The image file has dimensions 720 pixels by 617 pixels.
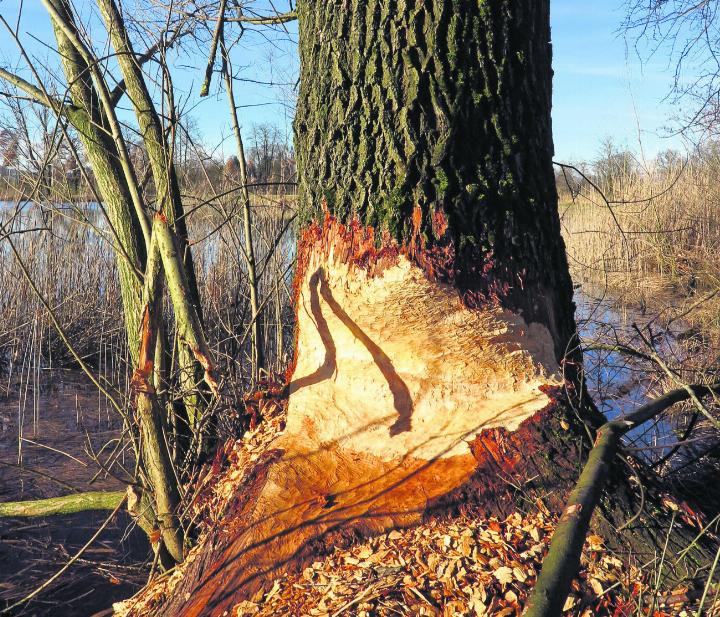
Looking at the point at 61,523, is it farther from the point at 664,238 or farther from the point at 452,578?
the point at 664,238

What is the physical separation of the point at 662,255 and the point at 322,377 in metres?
7.15

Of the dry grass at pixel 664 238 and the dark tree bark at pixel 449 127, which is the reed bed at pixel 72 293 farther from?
the dry grass at pixel 664 238

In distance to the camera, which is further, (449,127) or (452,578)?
(449,127)

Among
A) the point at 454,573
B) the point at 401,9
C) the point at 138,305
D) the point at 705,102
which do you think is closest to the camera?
the point at 454,573

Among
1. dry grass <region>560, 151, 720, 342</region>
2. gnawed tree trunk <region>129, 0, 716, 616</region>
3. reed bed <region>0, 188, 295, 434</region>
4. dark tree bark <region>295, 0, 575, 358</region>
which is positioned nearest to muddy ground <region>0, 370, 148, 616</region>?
reed bed <region>0, 188, 295, 434</region>

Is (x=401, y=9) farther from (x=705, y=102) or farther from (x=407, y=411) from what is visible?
(x=705, y=102)

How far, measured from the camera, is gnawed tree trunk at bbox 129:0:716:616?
1.70m

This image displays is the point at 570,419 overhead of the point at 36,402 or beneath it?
overhead

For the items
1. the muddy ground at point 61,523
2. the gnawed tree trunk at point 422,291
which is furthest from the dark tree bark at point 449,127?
the muddy ground at point 61,523

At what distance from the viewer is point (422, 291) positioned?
1757mm

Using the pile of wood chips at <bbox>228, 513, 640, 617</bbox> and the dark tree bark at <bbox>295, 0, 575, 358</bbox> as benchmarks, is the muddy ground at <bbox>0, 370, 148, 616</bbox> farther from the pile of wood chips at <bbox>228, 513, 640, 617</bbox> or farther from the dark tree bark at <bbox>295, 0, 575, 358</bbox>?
the dark tree bark at <bbox>295, 0, 575, 358</bbox>

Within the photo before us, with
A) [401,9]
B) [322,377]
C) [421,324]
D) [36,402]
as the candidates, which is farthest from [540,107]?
[36,402]

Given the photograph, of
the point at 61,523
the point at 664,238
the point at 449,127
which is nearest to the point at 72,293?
the point at 61,523

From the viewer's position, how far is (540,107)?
6.03ft
